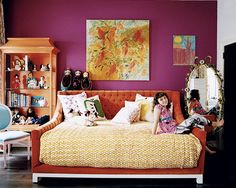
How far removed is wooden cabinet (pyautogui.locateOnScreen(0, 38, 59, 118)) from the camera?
5.93 metres

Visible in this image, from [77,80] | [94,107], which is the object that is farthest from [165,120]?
[77,80]

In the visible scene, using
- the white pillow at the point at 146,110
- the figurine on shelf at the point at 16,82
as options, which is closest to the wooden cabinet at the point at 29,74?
the figurine on shelf at the point at 16,82

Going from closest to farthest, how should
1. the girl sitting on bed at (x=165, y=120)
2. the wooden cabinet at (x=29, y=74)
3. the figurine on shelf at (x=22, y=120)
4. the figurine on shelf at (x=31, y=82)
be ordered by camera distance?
the girl sitting on bed at (x=165, y=120) → the wooden cabinet at (x=29, y=74) → the figurine on shelf at (x=22, y=120) → the figurine on shelf at (x=31, y=82)

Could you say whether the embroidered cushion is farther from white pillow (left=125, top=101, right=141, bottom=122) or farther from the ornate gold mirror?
the ornate gold mirror

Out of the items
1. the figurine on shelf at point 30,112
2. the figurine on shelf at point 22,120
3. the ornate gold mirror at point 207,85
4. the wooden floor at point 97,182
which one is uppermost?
the ornate gold mirror at point 207,85

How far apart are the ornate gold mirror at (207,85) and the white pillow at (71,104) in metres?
1.85

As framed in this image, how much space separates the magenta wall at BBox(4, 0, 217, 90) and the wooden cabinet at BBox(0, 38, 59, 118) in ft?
1.02

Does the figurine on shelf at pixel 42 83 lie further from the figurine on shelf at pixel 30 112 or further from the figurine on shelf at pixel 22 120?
the figurine on shelf at pixel 22 120

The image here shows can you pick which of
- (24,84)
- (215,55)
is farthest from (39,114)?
(215,55)

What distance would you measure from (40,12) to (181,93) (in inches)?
114

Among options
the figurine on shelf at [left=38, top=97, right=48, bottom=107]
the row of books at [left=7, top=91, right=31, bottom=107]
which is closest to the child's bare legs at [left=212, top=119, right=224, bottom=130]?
the figurine on shelf at [left=38, top=97, right=48, bottom=107]

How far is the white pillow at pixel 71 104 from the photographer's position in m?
5.82

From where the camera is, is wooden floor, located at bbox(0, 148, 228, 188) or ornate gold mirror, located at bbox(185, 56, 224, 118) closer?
wooden floor, located at bbox(0, 148, 228, 188)

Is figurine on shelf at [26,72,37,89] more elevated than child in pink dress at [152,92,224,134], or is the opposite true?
figurine on shelf at [26,72,37,89]
